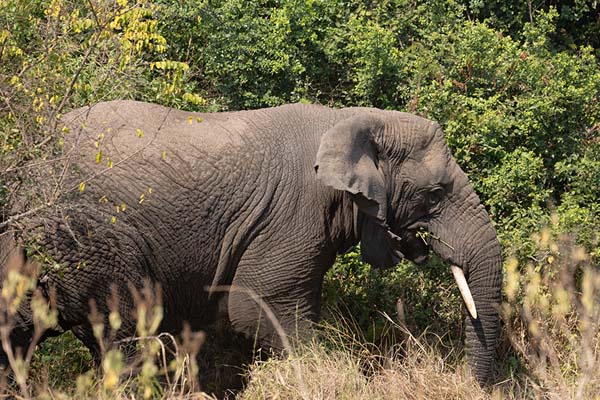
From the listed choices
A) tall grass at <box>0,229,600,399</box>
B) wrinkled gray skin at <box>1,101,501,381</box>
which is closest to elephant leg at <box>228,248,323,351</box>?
wrinkled gray skin at <box>1,101,501,381</box>

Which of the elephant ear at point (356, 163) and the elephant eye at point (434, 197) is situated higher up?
the elephant ear at point (356, 163)

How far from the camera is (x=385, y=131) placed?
313 inches

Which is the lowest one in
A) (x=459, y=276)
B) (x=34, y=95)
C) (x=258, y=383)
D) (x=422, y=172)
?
(x=258, y=383)

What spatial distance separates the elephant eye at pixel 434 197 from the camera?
7.93 metres

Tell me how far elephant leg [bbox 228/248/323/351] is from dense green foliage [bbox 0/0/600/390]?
1.26 m

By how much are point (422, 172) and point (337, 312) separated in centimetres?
144

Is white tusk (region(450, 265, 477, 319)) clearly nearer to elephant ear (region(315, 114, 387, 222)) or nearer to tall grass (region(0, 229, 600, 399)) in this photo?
tall grass (region(0, 229, 600, 399))

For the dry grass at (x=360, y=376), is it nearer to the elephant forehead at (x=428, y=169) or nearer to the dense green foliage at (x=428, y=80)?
the dense green foliage at (x=428, y=80)

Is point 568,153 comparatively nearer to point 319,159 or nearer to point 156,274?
point 319,159

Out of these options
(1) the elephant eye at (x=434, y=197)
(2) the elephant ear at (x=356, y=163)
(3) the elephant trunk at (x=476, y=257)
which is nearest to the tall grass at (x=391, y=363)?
(3) the elephant trunk at (x=476, y=257)

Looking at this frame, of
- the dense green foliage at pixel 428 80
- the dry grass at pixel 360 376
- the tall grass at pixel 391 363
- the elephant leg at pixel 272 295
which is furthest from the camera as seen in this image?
the dense green foliage at pixel 428 80

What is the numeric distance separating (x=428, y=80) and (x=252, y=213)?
3277mm

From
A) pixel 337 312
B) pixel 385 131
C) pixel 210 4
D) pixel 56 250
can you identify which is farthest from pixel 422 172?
pixel 210 4

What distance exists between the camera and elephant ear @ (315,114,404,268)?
7.54 meters
